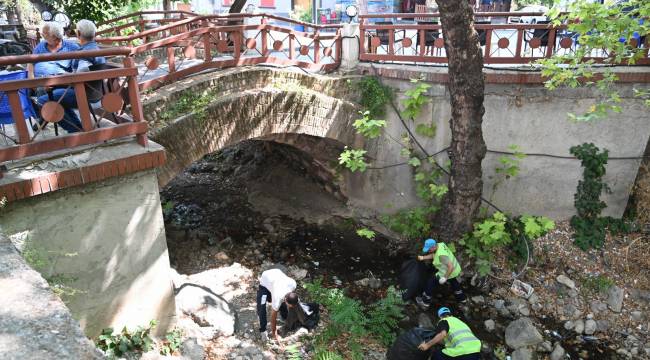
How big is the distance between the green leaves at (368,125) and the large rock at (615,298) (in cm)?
467

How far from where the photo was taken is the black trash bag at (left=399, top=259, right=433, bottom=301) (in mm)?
7238

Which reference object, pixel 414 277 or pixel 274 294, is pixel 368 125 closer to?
pixel 414 277

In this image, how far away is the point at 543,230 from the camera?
802 centimetres

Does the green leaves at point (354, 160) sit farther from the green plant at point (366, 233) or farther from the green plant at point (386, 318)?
the green plant at point (386, 318)

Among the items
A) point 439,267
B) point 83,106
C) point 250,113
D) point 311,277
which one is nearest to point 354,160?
point 311,277

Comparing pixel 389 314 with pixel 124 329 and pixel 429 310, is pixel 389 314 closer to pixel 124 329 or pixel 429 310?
pixel 429 310

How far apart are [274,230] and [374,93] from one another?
346 cm

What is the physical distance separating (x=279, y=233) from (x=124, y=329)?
16.1ft

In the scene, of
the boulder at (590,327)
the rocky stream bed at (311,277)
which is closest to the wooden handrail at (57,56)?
the rocky stream bed at (311,277)

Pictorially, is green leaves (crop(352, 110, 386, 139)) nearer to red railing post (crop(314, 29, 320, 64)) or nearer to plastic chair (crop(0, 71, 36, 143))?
red railing post (crop(314, 29, 320, 64))

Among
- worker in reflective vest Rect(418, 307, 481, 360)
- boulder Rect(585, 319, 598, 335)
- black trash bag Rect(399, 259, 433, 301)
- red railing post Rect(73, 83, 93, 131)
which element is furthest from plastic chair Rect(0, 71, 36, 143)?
boulder Rect(585, 319, 598, 335)

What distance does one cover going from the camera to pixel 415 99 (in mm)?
8164

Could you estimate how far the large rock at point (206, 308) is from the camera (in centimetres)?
592

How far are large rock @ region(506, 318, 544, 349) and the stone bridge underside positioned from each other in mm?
4312
